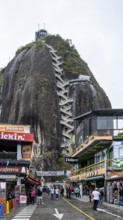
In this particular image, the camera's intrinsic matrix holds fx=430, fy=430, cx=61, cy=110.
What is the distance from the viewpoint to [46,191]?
249 ft

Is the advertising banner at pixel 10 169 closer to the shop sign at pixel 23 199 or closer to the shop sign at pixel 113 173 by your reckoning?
the shop sign at pixel 23 199

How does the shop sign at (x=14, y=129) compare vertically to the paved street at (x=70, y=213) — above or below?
above

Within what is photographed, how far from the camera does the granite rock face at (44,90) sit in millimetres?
112125

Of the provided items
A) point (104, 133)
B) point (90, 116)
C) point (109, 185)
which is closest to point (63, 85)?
point (90, 116)

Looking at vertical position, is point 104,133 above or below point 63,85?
below

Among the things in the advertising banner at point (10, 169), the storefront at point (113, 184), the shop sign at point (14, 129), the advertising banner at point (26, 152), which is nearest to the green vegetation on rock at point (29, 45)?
the shop sign at point (14, 129)

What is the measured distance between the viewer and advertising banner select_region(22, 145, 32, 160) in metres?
54.0

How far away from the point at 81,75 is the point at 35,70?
45.7 ft

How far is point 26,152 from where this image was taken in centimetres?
5453

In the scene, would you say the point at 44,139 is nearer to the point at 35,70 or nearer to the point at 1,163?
the point at 35,70

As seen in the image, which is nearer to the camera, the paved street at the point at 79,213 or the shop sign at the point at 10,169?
the paved street at the point at 79,213

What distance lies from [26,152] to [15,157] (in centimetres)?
353

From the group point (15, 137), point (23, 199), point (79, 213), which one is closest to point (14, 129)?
point (15, 137)

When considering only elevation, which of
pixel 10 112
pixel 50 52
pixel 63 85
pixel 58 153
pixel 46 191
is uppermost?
pixel 50 52
